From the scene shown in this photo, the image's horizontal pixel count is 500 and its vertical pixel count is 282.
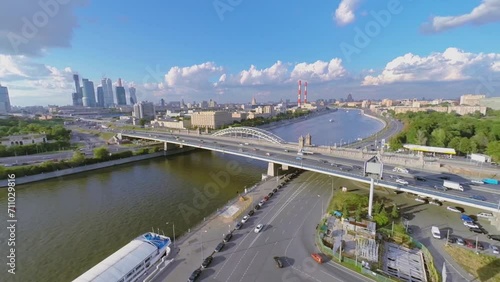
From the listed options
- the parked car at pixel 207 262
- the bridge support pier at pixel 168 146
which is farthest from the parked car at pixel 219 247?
the bridge support pier at pixel 168 146

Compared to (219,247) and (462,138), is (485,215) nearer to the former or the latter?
(219,247)

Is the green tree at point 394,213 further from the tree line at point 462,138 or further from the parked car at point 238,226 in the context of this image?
the tree line at point 462,138

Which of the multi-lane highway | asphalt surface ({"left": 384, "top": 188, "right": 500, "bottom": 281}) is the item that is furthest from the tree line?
asphalt surface ({"left": 384, "top": 188, "right": 500, "bottom": 281})

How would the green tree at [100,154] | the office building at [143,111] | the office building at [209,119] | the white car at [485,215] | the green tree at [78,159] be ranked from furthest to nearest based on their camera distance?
the office building at [143,111], the office building at [209,119], the green tree at [100,154], the green tree at [78,159], the white car at [485,215]

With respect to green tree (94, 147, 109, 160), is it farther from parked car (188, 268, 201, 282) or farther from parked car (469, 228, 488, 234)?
parked car (469, 228, 488, 234)

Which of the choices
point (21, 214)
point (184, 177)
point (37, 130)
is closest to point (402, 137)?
point (184, 177)

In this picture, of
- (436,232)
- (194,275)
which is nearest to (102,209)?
(194,275)

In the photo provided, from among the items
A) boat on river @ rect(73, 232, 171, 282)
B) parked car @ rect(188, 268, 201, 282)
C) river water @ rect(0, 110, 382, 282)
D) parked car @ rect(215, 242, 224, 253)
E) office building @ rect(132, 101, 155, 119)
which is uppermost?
office building @ rect(132, 101, 155, 119)
